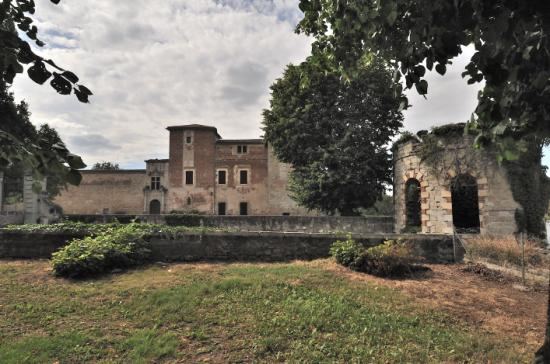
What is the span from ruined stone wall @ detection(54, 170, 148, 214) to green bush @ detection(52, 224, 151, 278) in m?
27.9

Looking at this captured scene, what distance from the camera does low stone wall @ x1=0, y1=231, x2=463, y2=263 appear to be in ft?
31.7

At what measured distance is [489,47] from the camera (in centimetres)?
236

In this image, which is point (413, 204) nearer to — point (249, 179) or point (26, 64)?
point (26, 64)

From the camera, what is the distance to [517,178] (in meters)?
13.1

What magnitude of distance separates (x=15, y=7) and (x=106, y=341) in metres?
4.24

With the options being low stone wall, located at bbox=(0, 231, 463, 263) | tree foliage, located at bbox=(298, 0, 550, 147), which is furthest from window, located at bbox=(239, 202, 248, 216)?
tree foliage, located at bbox=(298, 0, 550, 147)

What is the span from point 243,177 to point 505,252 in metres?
28.2

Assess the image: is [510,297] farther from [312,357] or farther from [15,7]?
[15,7]

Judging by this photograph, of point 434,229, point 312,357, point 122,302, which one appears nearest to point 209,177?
point 434,229

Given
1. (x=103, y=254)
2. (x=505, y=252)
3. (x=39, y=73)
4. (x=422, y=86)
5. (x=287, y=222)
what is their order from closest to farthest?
(x=39, y=73) → (x=422, y=86) → (x=103, y=254) → (x=505, y=252) → (x=287, y=222)

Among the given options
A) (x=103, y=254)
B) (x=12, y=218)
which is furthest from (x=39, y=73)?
(x=12, y=218)

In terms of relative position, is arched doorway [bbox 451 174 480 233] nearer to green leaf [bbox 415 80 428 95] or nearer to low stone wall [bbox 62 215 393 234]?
Result: low stone wall [bbox 62 215 393 234]

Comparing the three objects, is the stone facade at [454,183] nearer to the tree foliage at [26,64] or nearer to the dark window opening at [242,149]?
the tree foliage at [26,64]

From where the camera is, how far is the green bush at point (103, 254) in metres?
7.83
